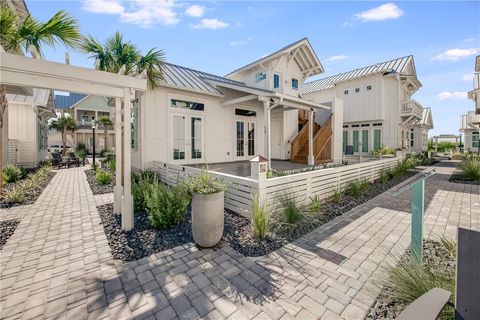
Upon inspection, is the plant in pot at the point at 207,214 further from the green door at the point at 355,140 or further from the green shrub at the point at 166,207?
the green door at the point at 355,140

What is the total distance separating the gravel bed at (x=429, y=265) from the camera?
7.43 feet

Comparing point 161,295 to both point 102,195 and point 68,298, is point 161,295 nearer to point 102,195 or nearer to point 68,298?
point 68,298

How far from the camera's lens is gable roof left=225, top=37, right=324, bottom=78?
480 inches

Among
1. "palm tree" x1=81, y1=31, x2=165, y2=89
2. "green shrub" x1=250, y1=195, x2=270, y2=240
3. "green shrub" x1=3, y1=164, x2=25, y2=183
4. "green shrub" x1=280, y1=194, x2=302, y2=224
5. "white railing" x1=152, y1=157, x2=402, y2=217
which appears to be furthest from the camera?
"green shrub" x1=3, y1=164, x2=25, y2=183

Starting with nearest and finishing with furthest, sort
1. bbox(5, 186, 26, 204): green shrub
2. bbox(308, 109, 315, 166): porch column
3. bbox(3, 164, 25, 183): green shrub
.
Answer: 1. bbox(5, 186, 26, 204): green shrub
2. bbox(3, 164, 25, 183): green shrub
3. bbox(308, 109, 315, 166): porch column

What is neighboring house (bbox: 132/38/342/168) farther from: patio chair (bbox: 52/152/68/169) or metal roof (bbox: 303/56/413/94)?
patio chair (bbox: 52/152/68/169)

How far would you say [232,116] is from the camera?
12078 mm

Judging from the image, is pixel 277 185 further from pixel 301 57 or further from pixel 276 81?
pixel 301 57

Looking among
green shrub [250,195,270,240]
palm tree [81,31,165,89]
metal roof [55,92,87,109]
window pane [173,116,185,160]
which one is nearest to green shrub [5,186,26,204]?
palm tree [81,31,165,89]

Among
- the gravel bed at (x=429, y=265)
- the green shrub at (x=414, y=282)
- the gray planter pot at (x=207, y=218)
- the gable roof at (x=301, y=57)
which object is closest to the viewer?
the green shrub at (x=414, y=282)

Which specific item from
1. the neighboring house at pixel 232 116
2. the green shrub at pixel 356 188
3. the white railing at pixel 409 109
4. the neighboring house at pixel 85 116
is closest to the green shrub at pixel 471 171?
the neighboring house at pixel 232 116

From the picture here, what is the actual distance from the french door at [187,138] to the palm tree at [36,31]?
4.81 meters

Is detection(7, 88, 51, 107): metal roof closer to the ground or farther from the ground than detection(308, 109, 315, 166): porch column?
farther from the ground

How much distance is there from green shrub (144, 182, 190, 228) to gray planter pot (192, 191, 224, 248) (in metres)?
0.99
